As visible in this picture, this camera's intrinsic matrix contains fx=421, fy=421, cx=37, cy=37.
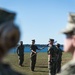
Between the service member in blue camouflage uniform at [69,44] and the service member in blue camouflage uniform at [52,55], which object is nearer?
the service member in blue camouflage uniform at [69,44]

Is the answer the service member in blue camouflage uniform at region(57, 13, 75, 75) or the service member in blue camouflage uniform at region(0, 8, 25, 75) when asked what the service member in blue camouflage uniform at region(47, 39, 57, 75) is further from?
the service member in blue camouflage uniform at region(0, 8, 25, 75)

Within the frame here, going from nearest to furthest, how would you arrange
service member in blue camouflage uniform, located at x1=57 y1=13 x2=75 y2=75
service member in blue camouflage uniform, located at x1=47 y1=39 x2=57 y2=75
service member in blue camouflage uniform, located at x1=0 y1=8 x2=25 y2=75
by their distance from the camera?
service member in blue camouflage uniform, located at x1=0 y1=8 x2=25 y2=75 < service member in blue camouflage uniform, located at x1=57 y1=13 x2=75 y2=75 < service member in blue camouflage uniform, located at x1=47 y1=39 x2=57 y2=75

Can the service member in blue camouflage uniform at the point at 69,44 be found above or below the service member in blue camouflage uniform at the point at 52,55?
above

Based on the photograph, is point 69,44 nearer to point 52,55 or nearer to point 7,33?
point 7,33

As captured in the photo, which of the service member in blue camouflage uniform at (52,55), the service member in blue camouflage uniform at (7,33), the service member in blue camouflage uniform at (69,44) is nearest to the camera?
the service member in blue camouflage uniform at (7,33)

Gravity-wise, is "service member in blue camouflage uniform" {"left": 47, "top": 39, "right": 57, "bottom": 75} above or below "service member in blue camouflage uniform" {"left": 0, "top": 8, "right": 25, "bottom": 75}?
below

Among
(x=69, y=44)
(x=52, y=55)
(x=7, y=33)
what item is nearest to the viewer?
(x=7, y=33)

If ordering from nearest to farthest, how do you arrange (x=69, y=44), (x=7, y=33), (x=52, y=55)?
(x=7, y=33)
(x=69, y=44)
(x=52, y=55)

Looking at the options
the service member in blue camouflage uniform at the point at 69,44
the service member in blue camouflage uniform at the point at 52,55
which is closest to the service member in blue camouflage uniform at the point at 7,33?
the service member in blue camouflage uniform at the point at 69,44

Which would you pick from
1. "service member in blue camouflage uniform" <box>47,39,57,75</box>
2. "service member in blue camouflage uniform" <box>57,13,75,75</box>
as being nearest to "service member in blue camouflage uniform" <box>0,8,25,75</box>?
"service member in blue camouflage uniform" <box>57,13,75,75</box>

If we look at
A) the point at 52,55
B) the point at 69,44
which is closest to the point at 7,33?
the point at 69,44

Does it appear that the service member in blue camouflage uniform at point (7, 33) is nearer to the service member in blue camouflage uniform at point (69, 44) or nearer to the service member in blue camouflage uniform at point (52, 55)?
the service member in blue camouflage uniform at point (69, 44)

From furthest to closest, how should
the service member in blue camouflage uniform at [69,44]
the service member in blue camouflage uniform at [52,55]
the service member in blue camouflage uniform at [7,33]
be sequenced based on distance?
the service member in blue camouflage uniform at [52,55], the service member in blue camouflage uniform at [69,44], the service member in blue camouflage uniform at [7,33]

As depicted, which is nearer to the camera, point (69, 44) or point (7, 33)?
point (7, 33)
